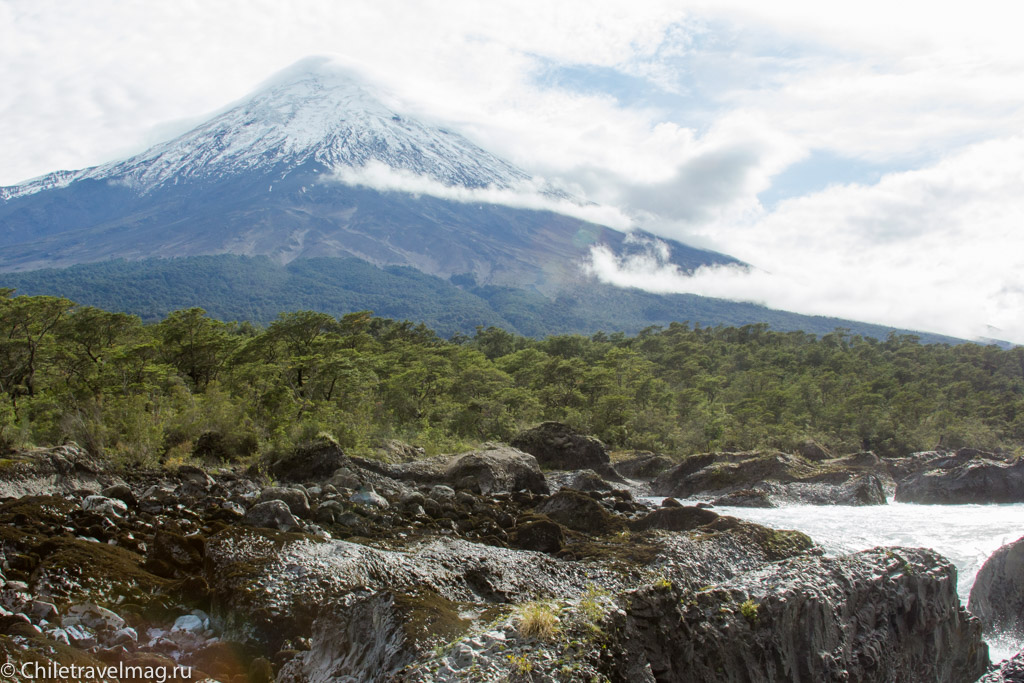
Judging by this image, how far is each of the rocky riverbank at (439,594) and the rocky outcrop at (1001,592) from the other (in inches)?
76.8

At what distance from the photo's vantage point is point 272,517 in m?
9.69

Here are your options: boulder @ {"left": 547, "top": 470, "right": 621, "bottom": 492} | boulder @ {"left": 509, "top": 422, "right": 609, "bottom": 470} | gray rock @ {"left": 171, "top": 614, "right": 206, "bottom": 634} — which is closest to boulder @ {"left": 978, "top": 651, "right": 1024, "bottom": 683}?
gray rock @ {"left": 171, "top": 614, "right": 206, "bottom": 634}

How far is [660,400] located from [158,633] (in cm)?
3221

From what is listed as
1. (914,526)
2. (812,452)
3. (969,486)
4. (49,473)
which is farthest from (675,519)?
(812,452)

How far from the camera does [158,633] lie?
686 cm

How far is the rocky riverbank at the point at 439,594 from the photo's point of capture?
548 centimetres

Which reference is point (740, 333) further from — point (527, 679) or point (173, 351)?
point (527, 679)

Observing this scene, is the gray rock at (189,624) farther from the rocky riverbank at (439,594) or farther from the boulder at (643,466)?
the boulder at (643,466)

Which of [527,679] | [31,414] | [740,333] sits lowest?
[31,414]

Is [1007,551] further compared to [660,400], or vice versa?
[660,400]

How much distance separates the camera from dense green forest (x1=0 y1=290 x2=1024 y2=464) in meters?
18.0

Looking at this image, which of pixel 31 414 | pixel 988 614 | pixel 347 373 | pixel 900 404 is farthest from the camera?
pixel 900 404

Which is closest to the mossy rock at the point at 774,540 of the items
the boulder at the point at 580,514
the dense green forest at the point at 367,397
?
the boulder at the point at 580,514

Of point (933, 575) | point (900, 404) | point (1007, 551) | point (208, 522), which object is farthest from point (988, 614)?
point (900, 404)
